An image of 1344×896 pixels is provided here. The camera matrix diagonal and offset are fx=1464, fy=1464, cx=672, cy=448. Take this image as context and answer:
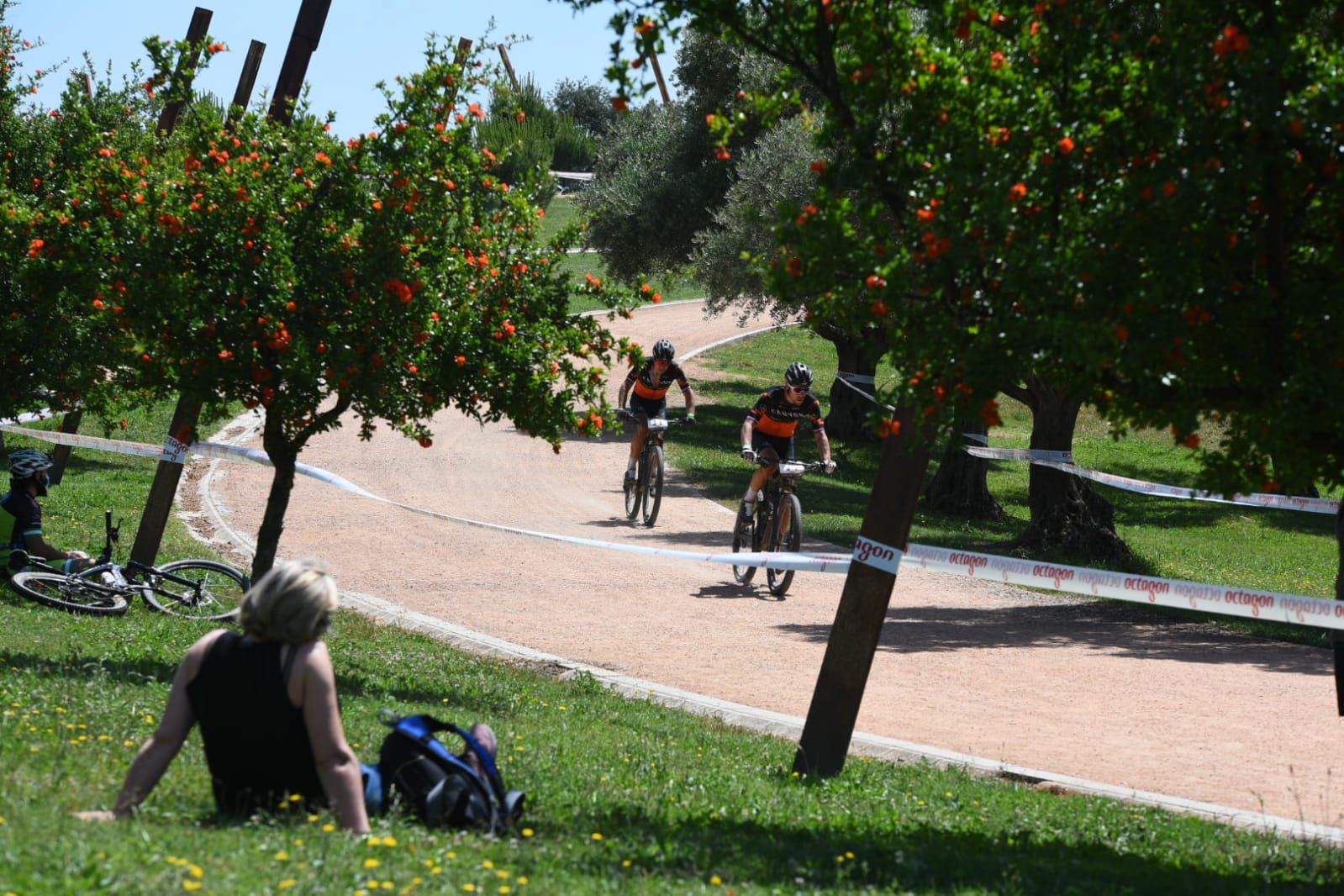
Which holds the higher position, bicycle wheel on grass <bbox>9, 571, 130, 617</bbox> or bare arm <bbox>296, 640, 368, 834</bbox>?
bare arm <bbox>296, 640, 368, 834</bbox>

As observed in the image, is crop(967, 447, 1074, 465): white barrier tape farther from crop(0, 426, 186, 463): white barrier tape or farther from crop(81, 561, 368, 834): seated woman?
crop(81, 561, 368, 834): seated woman

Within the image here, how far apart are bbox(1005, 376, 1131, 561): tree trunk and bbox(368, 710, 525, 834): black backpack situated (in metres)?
12.9

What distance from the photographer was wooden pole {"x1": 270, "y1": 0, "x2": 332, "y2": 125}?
1102 cm

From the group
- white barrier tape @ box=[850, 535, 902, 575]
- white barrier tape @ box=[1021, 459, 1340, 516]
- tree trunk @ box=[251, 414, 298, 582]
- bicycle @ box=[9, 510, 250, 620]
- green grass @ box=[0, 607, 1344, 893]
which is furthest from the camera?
white barrier tape @ box=[1021, 459, 1340, 516]

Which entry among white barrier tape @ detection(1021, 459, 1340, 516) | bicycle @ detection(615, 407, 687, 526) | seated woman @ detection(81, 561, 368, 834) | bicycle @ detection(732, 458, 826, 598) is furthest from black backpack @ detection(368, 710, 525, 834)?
bicycle @ detection(615, 407, 687, 526)

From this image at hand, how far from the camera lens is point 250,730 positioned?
4.85 meters

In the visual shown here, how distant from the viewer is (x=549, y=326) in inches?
368

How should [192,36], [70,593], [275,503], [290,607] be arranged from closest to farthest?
[290,607] < [275,503] < [70,593] < [192,36]

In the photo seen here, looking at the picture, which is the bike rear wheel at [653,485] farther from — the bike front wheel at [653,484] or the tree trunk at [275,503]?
the tree trunk at [275,503]

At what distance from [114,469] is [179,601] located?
32.4 feet

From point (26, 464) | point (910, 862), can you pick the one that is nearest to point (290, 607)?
point (910, 862)

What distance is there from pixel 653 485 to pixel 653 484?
0.01m

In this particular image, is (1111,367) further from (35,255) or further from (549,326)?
(35,255)

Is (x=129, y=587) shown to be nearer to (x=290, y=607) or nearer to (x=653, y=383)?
(x=290, y=607)
